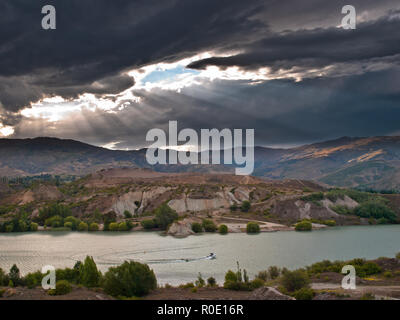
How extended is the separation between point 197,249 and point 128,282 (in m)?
26.6

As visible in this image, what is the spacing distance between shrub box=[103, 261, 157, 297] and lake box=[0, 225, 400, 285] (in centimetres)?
708

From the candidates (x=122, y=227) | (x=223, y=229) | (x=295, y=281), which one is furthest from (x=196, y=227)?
(x=295, y=281)

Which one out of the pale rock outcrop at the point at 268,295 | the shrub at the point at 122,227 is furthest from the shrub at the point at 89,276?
the shrub at the point at 122,227

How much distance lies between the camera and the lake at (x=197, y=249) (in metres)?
41.5

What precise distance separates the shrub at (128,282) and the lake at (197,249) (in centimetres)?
708

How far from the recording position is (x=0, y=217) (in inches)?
3605

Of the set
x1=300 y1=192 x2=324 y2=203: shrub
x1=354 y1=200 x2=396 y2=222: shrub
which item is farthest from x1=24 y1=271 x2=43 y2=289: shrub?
x1=354 y1=200 x2=396 y2=222: shrub

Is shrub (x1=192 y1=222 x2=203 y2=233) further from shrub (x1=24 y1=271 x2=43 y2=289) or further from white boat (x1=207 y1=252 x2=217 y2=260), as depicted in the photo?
shrub (x1=24 y1=271 x2=43 y2=289)

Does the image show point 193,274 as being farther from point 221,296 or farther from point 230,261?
point 221,296

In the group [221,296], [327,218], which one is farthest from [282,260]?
[327,218]

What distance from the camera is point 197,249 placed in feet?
173

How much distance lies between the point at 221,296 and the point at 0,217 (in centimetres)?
7999

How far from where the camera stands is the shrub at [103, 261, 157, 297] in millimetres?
26453
